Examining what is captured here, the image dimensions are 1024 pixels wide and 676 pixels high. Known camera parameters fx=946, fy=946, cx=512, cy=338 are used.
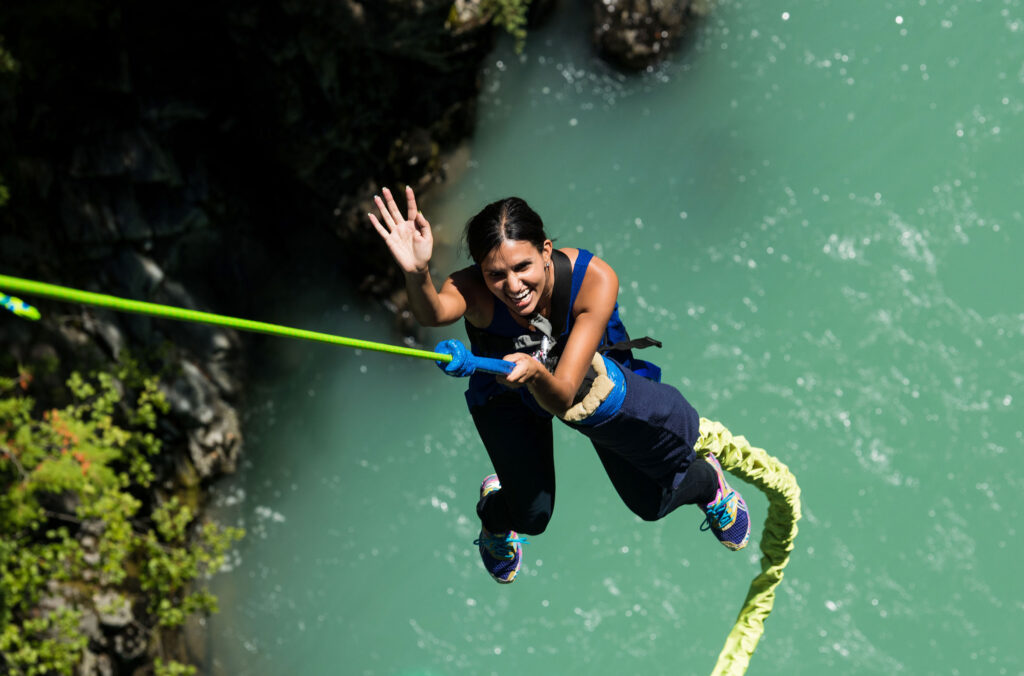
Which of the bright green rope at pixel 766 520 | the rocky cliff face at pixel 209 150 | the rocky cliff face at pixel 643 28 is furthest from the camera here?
the rocky cliff face at pixel 643 28

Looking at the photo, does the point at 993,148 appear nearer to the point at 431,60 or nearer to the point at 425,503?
the point at 431,60

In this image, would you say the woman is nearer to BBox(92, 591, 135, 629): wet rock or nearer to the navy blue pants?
the navy blue pants

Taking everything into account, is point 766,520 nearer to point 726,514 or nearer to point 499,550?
point 726,514

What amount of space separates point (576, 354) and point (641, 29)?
203 inches

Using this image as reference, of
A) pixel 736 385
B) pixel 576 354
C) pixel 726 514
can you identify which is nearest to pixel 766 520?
pixel 726 514

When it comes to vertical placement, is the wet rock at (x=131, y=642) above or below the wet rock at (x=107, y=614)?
below

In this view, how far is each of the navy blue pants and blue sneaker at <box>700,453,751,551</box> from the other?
0.27 ft

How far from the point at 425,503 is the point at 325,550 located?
33.7 inches

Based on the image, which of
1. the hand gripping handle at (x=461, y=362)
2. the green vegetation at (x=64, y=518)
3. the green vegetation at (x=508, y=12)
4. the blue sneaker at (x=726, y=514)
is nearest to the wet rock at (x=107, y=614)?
the green vegetation at (x=64, y=518)

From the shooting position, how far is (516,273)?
2.90m

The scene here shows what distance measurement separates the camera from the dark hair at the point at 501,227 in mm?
2871

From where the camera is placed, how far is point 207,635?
725cm

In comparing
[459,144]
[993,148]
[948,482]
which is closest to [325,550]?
[459,144]

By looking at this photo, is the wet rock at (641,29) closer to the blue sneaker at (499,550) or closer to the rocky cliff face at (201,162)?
the rocky cliff face at (201,162)
